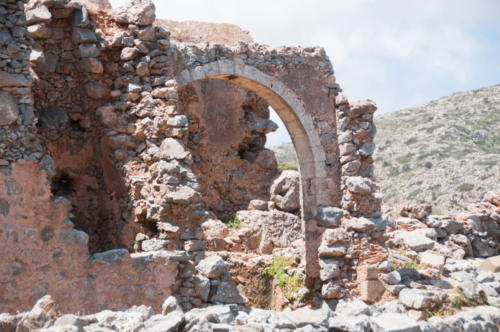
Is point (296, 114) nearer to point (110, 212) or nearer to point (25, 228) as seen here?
point (110, 212)

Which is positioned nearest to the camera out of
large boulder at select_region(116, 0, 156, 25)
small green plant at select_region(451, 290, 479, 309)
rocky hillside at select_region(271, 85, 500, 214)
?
large boulder at select_region(116, 0, 156, 25)

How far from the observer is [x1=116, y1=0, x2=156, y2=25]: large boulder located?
7500 mm

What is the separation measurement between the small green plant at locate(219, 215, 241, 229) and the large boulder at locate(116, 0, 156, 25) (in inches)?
200

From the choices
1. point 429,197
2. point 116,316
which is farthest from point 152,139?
point 429,197

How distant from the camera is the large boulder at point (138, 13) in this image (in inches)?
295

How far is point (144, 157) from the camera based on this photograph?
7.23m

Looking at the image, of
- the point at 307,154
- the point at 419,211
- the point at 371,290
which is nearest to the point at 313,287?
the point at 371,290

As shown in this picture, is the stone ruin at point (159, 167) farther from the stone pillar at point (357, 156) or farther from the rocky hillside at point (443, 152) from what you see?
the rocky hillside at point (443, 152)

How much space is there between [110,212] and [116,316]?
428 cm

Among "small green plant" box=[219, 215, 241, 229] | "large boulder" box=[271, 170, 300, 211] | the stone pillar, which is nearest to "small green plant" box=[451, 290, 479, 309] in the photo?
the stone pillar

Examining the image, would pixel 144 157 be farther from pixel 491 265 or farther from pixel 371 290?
pixel 491 265

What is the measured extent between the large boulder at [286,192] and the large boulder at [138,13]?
18.1 feet

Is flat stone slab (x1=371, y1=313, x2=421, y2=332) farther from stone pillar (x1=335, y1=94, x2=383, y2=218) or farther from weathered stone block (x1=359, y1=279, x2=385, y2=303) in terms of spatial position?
stone pillar (x1=335, y1=94, x2=383, y2=218)

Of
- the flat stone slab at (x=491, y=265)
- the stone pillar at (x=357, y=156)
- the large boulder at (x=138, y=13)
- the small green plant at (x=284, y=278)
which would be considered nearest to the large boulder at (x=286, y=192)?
the small green plant at (x=284, y=278)
